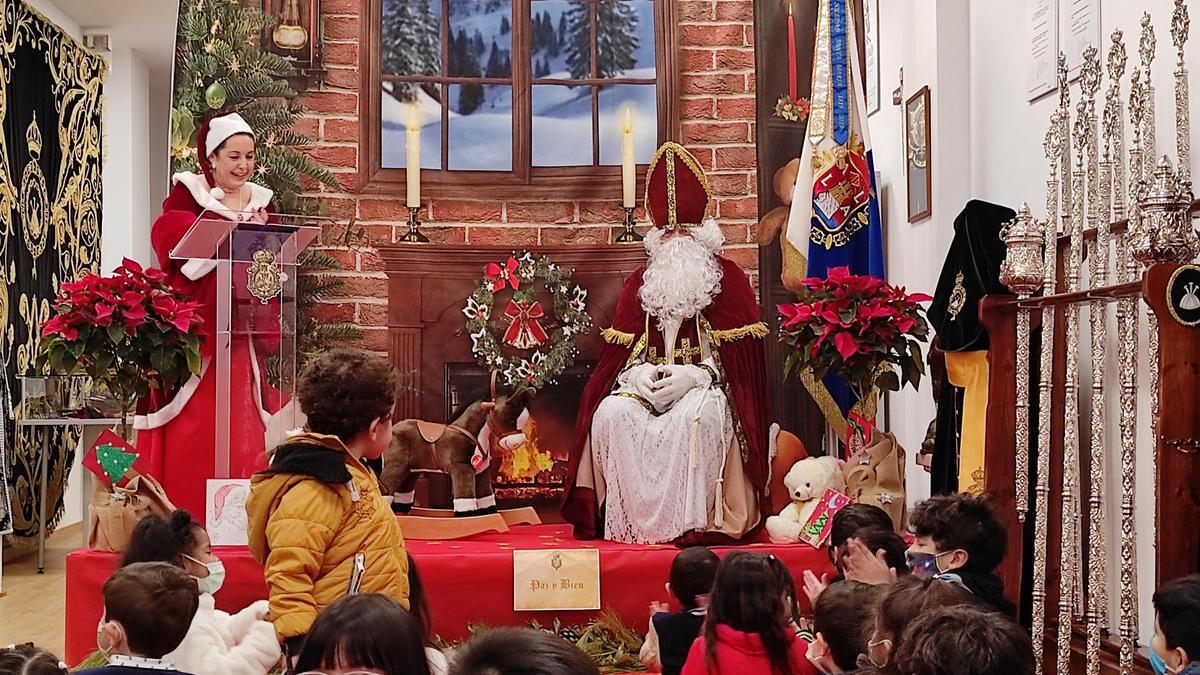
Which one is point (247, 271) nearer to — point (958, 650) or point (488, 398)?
point (488, 398)

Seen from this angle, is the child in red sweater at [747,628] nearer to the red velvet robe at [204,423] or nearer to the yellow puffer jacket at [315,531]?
the yellow puffer jacket at [315,531]

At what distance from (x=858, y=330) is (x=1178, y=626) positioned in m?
2.61

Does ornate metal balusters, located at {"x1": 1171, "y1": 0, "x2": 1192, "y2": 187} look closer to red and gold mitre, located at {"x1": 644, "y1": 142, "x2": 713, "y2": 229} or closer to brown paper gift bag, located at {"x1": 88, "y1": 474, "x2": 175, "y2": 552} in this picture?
red and gold mitre, located at {"x1": 644, "y1": 142, "x2": 713, "y2": 229}

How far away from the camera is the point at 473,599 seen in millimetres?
4797

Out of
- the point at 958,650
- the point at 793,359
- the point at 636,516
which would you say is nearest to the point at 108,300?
the point at 636,516

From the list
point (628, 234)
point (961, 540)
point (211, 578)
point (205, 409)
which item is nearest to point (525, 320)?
point (628, 234)

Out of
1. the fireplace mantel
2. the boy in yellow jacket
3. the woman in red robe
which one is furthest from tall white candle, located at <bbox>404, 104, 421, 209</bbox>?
the boy in yellow jacket

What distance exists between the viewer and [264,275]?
4.97m

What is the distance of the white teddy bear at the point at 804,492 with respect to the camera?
500 centimetres

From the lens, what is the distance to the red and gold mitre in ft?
17.8

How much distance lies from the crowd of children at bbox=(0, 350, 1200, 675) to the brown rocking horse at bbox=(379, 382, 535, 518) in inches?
84.8

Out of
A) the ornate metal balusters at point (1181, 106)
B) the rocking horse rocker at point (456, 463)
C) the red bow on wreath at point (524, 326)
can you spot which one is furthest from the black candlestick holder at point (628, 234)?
the ornate metal balusters at point (1181, 106)

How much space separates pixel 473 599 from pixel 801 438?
6.67 ft

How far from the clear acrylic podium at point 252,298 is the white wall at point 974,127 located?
8.04 ft
